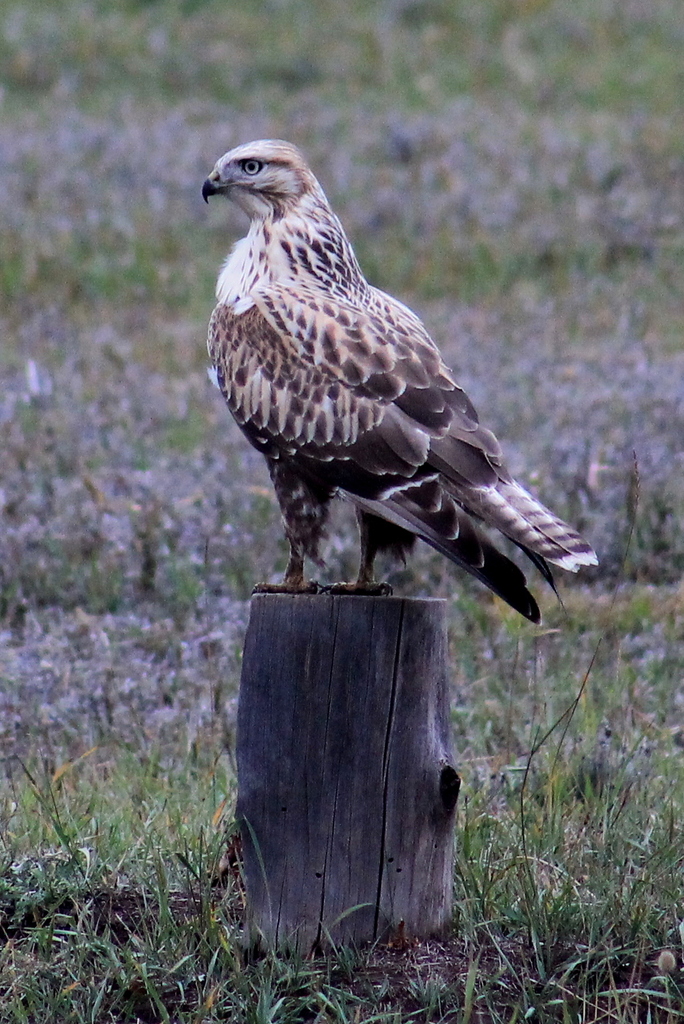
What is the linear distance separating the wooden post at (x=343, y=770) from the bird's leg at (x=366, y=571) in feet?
1.47

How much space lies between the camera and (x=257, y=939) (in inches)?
148

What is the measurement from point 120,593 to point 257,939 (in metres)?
3.05

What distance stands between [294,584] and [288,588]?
91 millimetres

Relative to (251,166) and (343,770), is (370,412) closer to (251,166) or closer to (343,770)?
(343,770)

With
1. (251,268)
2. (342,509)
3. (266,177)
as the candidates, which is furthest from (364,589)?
(342,509)

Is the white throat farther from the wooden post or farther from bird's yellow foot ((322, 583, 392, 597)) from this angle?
the wooden post

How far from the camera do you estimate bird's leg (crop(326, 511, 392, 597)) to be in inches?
163

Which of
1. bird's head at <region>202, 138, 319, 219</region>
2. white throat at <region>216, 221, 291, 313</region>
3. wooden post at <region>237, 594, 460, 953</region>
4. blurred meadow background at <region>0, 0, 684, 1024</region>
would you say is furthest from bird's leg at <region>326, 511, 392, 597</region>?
bird's head at <region>202, 138, 319, 219</region>

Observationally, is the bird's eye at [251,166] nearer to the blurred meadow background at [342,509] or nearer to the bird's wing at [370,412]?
the bird's wing at [370,412]

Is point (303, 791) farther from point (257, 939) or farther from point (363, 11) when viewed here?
point (363, 11)

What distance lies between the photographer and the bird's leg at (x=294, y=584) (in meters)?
4.05

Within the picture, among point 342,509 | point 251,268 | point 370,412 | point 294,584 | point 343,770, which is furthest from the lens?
point 342,509

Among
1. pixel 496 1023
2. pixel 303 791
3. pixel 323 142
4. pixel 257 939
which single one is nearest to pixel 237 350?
pixel 303 791

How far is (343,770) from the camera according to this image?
367 centimetres
